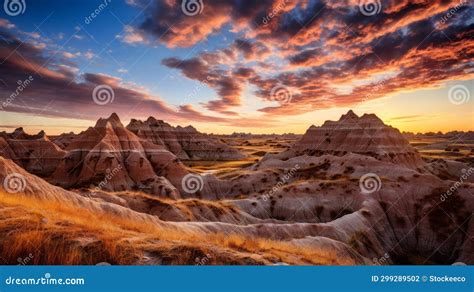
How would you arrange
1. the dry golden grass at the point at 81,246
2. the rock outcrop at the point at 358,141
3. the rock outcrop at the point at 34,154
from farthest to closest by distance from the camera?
the rock outcrop at the point at 358,141, the rock outcrop at the point at 34,154, the dry golden grass at the point at 81,246

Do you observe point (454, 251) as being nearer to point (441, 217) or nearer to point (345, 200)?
point (441, 217)

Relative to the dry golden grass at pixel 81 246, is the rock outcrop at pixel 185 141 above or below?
above

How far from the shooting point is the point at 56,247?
713 cm

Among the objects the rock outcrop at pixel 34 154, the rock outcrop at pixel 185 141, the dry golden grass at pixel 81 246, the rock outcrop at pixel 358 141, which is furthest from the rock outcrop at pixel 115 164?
the dry golden grass at pixel 81 246

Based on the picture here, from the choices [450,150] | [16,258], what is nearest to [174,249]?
[16,258]

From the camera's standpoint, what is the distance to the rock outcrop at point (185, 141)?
375 ft

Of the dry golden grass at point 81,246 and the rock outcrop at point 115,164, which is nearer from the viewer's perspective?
the dry golden grass at point 81,246

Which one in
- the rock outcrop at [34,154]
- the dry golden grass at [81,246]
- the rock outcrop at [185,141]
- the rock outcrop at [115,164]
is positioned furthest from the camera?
the rock outcrop at [185,141]

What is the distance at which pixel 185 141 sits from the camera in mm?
129875

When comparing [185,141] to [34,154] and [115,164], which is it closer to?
[34,154]

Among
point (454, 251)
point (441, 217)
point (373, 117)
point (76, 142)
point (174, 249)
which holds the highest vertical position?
point (373, 117)

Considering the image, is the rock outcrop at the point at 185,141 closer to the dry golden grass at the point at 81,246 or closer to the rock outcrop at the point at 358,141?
the rock outcrop at the point at 358,141

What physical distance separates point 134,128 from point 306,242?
9622cm

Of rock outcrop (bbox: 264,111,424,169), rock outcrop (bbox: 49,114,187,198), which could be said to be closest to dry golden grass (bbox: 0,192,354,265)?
rock outcrop (bbox: 49,114,187,198)
